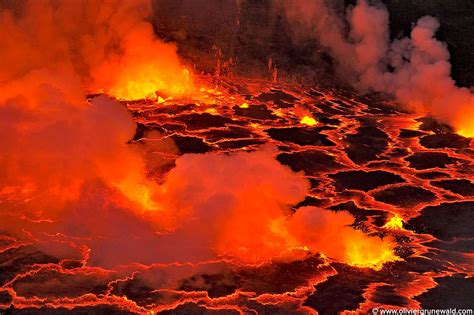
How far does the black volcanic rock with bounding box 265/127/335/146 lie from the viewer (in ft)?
64.1

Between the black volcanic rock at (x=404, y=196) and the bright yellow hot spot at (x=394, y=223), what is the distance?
1.17 meters

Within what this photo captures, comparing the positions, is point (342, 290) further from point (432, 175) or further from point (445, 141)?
point (445, 141)

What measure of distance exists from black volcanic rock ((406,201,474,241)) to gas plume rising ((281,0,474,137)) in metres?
9.13

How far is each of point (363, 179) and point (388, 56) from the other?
1711 centimetres

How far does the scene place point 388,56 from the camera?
3075 cm

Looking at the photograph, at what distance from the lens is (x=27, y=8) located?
24.4 metres

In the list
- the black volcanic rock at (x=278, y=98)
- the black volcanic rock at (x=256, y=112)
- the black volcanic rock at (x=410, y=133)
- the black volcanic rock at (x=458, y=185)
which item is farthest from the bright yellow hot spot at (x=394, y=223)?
the black volcanic rock at (x=278, y=98)

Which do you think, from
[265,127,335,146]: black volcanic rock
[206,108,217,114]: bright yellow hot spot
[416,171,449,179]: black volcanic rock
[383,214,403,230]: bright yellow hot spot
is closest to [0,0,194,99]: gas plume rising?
[206,108,217,114]: bright yellow hot spot

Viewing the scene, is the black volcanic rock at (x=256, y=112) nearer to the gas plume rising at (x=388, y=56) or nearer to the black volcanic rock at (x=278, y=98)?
the black volcanic rock at (x=278, y=98)

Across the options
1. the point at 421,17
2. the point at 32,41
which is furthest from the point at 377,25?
the point at 32,41

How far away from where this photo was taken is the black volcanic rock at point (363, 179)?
15.4 metres

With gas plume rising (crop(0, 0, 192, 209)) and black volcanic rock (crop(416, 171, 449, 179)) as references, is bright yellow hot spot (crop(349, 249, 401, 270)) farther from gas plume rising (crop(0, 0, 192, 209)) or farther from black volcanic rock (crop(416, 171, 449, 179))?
black volcanic rock (crop(416, 171, 449, 179))

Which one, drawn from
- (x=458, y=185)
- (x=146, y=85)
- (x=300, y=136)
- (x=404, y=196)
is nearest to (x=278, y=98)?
(x=146, y=85)

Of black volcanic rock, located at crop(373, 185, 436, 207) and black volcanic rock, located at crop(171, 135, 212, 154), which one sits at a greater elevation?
black volcanic rock, located at crop(171, 135, 212, 154)
